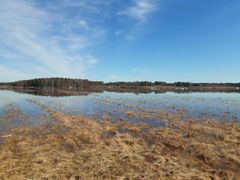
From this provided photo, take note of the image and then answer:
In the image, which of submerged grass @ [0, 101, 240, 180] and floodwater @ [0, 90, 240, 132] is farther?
floodwater @ [0, 90, 240, 132]

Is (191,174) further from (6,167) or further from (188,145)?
(6,167)

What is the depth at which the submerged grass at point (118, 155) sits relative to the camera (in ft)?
33.7

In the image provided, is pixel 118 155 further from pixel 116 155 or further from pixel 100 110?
pixel 100 110

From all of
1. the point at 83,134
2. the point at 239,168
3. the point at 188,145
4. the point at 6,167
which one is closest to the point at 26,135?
the point at 83,134

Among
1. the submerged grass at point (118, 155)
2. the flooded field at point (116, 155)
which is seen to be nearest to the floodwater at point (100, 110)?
the flooded field at point (116, 155)

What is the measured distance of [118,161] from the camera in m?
11.9

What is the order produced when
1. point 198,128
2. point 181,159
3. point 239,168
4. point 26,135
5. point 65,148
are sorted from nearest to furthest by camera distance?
point 239,168, point 181,159, point 65,148, point 26,135, point 198,128

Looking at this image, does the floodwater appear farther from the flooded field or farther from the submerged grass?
the submerged grass

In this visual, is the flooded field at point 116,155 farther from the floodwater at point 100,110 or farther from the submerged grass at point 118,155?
the floodwater at point 100,110

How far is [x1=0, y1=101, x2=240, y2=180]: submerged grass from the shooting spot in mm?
10281

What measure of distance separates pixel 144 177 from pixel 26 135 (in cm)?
1163

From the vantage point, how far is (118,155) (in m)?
12.8

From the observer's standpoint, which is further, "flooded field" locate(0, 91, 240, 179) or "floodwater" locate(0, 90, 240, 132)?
"floodwater" locate(0, 90, 240, 132)

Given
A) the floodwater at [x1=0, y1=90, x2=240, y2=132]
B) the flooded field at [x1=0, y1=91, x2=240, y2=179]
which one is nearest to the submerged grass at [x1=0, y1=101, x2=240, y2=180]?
the flooded field at [x1=0, y1=91, x2=240, y2=179]
